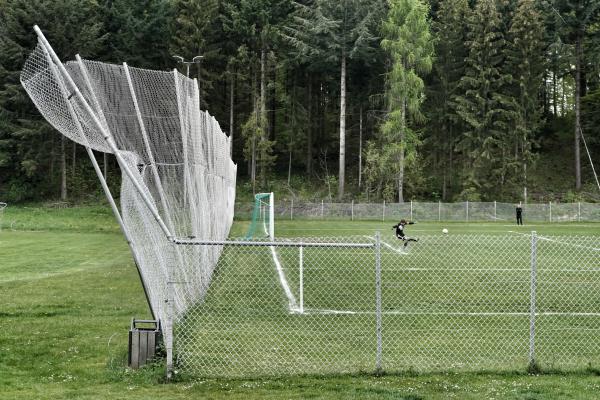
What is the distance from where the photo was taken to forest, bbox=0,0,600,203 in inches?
1932

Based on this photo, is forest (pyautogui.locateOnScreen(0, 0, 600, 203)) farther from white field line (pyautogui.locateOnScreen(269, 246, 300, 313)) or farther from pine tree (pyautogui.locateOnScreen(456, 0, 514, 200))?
white field line (pyautogui.locateOnScreen(269, 246, 300, 313))

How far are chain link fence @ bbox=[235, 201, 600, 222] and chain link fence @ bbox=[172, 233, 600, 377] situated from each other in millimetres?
25841

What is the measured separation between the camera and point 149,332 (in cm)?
766

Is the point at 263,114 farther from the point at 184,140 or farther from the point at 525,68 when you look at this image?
the point at 184,140

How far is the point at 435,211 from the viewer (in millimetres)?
44500

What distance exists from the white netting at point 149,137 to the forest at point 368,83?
3610 cm

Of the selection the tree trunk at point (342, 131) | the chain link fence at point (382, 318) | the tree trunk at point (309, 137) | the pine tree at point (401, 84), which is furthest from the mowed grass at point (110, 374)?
the tree trunk at point (309, 137)

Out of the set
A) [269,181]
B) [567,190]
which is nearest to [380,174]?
[269,181]

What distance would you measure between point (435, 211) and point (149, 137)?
112 ft

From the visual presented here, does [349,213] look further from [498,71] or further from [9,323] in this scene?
[9,323]

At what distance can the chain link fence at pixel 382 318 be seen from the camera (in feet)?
25.6

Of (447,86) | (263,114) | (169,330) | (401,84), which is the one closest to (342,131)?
(401,84)

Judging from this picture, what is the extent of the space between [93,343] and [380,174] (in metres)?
41.2

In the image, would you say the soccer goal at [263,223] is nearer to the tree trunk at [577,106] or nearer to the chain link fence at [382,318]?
the chain link fence at [382,318]
